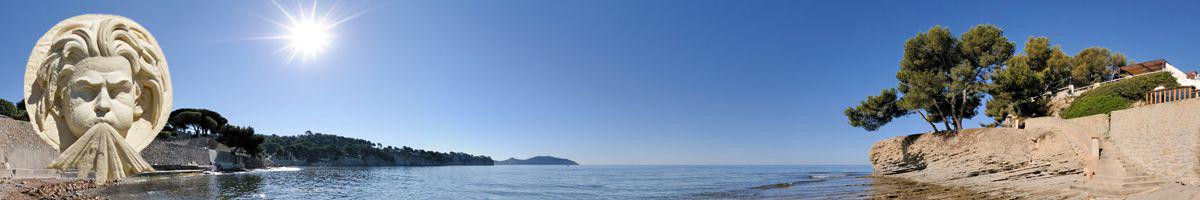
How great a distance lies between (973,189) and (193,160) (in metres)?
58.8

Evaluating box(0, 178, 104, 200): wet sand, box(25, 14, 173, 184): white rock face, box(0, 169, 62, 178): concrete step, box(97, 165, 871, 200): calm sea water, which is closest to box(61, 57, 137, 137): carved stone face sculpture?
box(25, 14, 173, 184): white rock face

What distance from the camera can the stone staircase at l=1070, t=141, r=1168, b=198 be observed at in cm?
1400

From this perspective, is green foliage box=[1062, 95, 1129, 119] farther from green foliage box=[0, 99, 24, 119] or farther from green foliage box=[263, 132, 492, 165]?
green foliage box=[263, 132, 492, 165]

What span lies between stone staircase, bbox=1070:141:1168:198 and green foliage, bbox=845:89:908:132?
1614cm

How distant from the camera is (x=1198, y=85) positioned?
26.2 m

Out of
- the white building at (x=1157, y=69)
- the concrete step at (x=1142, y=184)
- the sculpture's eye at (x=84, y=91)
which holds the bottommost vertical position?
the concrete step at (x=1142, y=184)

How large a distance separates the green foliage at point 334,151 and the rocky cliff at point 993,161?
87682mm

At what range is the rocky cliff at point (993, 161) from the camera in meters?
19.5

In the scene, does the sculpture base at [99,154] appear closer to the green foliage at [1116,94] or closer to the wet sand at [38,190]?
the wet sand at [38,190]

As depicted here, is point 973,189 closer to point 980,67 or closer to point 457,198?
point 980,67

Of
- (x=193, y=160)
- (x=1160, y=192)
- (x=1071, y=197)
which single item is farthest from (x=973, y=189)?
(x=193, y=160)

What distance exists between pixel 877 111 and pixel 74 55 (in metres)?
36.0

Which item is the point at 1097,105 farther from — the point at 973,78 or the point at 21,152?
the point at 21,152

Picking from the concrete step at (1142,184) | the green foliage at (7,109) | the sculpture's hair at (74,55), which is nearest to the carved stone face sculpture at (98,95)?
the sculpture's hair at (74,55)
